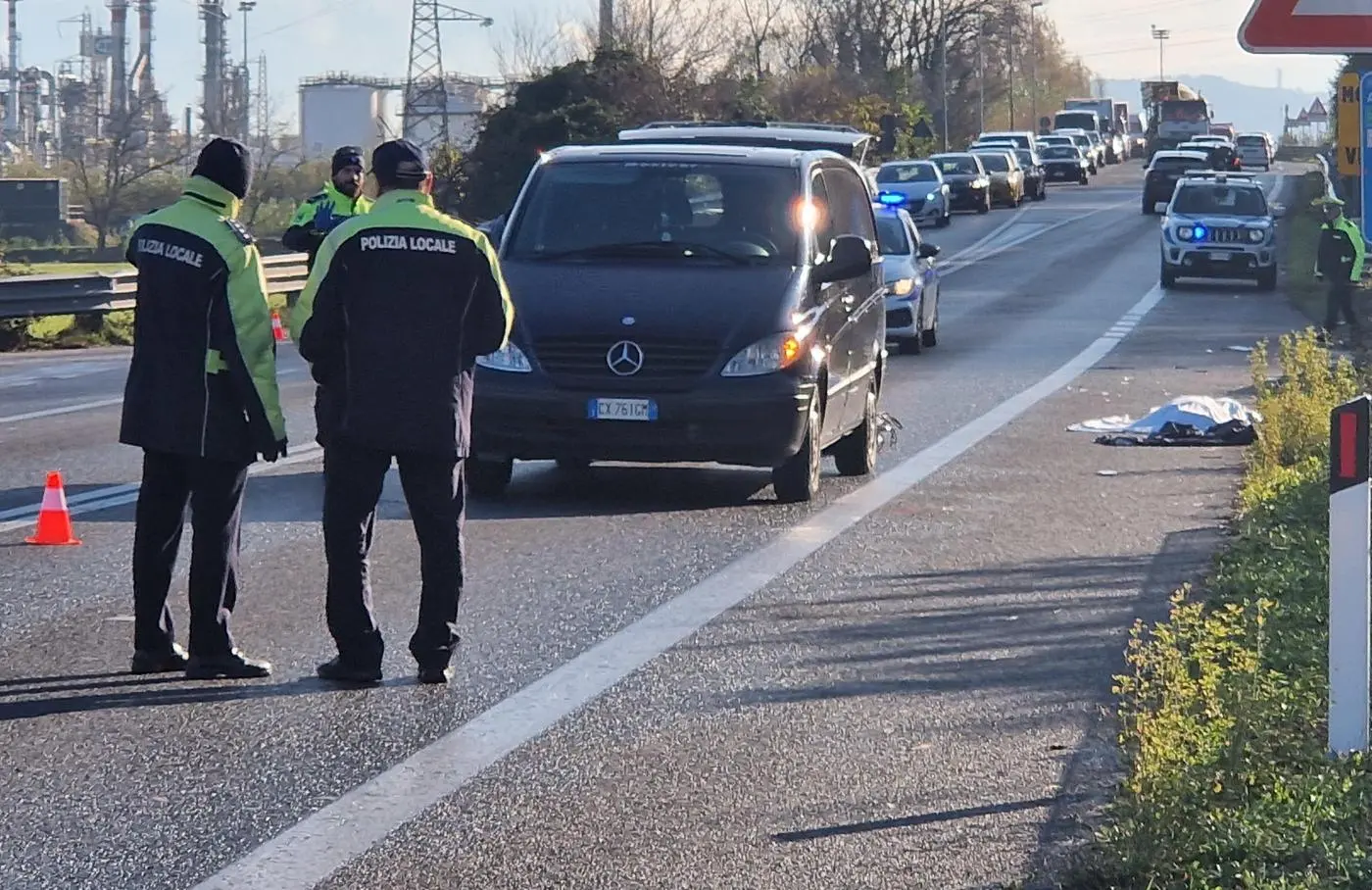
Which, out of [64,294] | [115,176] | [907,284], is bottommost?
[64,294]

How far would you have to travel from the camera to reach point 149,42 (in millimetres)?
150750

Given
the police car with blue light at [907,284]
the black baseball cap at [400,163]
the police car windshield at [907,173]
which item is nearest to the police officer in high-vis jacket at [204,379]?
the black baseball cap at [400,163]

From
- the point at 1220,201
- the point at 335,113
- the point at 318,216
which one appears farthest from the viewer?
the point at 335,113

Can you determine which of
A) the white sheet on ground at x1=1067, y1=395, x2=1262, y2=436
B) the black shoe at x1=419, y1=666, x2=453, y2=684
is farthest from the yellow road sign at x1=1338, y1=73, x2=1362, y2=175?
the white sheet on ground at x1=1067, y1=395, x2=1262, y2=436

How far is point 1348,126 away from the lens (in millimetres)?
9156

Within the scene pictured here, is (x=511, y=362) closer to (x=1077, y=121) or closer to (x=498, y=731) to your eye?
(x=498, y=731)

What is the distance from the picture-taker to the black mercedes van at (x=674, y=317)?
38.2 ft

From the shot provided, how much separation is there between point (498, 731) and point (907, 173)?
48.9m

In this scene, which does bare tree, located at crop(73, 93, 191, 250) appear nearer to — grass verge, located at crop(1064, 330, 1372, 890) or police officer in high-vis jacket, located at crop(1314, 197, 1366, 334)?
police officer in high-vis jacket, located at crop(1314, 197, 1366, 334)

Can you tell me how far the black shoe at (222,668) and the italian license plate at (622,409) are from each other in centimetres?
430

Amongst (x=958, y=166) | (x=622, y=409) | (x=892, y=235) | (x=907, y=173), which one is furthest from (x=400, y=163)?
(x=958, y=166)

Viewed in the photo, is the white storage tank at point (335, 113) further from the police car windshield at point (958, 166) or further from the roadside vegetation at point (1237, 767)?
the roadside vegetation at point (1237, 767)

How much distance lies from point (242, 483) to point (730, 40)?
245 feet

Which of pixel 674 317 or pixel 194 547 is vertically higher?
pixel 674 317
